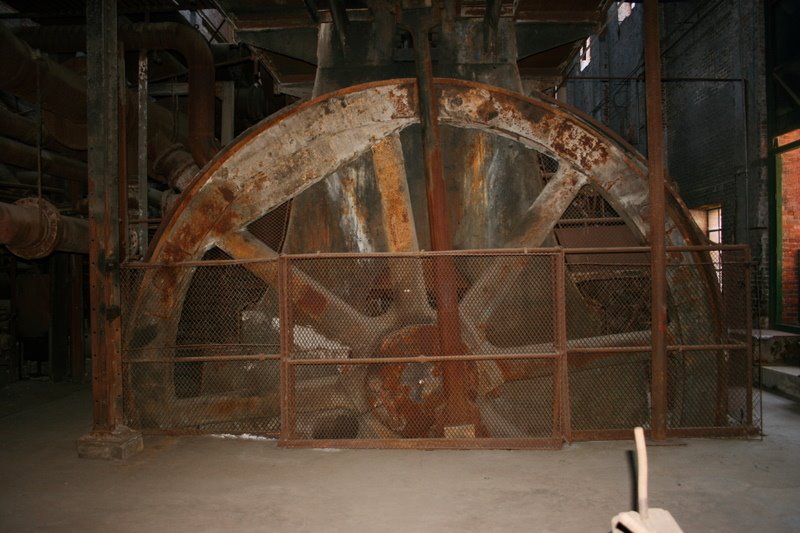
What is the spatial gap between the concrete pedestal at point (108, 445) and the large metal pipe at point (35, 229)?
320cm

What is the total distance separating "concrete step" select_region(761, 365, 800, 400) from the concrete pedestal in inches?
325

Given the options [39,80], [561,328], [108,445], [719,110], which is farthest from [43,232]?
[719,110]

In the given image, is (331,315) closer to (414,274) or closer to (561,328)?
(414,274)

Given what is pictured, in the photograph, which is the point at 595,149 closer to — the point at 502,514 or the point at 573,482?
the point at 573,482

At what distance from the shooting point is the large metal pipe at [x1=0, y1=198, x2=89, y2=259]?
6977mm

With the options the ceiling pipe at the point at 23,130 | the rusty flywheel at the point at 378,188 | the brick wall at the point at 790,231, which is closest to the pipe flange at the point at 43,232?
the ceiling pipe at the point at 23,130

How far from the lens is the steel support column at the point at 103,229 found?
5.44m

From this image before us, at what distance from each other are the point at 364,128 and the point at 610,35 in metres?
17.7

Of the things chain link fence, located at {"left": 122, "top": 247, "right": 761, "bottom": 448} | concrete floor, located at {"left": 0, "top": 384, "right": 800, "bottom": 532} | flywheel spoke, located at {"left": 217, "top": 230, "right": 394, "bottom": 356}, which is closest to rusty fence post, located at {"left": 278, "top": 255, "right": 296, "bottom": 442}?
chain link fence, located at {"left": 122, "top": 247, "right": 761, "bottom": 448}

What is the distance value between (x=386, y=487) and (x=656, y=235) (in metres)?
3.49

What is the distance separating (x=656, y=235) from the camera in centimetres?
551

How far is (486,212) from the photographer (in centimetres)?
681

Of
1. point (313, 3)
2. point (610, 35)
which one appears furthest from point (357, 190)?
point (610, 35)

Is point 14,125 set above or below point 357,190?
above
